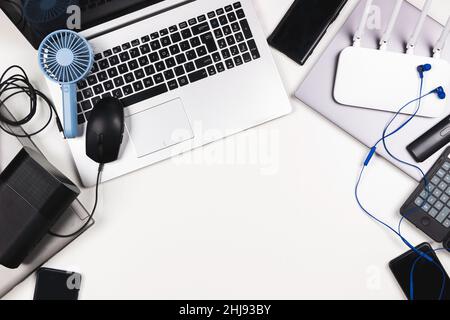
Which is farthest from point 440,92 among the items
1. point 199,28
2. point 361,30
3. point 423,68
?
point 199,28

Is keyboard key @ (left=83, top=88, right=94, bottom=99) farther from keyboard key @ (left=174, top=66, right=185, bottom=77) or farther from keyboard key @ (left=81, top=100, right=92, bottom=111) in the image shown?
keyboard key @ (left=174, top=66, right=185, bottom=77)

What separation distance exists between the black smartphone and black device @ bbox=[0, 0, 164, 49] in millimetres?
596

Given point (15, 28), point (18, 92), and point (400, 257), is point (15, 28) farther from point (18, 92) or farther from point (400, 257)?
point (400, 257)

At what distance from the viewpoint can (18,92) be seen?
28.1 inches

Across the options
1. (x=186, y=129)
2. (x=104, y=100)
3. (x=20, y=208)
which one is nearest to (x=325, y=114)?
(x=186, y=129)

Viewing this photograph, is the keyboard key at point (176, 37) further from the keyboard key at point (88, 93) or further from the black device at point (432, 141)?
the black device at point (432, 141)

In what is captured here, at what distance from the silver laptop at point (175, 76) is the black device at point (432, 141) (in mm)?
239

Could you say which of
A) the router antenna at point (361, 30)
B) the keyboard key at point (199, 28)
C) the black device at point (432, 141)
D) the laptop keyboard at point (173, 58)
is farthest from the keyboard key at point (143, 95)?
the black device at point (432, 141)

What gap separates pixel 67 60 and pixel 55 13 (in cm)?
7

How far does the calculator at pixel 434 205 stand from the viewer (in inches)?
27.3

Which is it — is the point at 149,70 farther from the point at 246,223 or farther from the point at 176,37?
the point at 246,223

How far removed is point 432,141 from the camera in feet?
2.29

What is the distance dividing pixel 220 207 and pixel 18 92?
39cm

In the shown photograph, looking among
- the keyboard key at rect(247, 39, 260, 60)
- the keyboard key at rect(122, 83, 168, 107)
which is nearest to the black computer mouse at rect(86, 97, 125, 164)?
the keyboard key at rect(122, 83, 168, 107)
